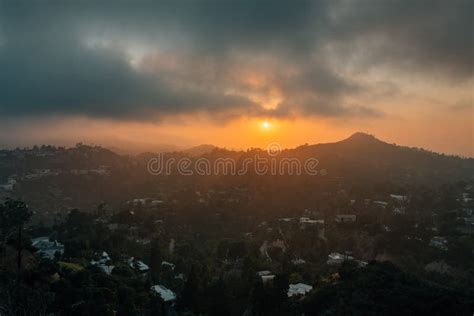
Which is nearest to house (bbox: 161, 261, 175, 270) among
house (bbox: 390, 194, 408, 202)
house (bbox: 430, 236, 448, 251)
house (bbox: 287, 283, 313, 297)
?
house (bbox: 287, 283, 313, 297)

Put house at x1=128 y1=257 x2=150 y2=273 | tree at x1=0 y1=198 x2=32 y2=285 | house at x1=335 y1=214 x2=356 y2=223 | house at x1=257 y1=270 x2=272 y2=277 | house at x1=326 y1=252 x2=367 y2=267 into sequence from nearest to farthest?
1. house at x1=257 y1=270 x2=272 y2=277
2. house at x1=128 y1=257 x2=150 y2=273
3. house at x1=326 y1=252 x2=367 y2=267
4. tree at x1=0 y1=198 x2=32 y2=285
5. house at x1=335 y1=214 x2=356 y2=223

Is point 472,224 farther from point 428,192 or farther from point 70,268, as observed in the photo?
point 70,268

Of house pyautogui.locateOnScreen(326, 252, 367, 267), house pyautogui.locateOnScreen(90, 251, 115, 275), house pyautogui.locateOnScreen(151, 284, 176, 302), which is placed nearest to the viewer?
house pyautogui.locateOnScreen(151, 284, 176, 302)

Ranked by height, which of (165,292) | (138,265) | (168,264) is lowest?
(165,292)

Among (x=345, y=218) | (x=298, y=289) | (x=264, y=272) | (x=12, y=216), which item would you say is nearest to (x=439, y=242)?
(x=345, y=218)

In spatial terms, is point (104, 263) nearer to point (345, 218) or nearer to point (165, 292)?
point (165, 292)

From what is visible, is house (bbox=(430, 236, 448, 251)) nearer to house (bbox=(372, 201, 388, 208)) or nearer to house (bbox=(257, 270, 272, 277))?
house (bbox=(257, 270, 272, 277))
